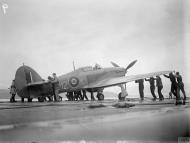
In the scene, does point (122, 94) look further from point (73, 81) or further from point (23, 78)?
point (23, 78)

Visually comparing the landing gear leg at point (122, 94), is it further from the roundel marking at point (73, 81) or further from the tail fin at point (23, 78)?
the tail fin at point (23, 78)

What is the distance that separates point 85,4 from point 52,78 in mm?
7199

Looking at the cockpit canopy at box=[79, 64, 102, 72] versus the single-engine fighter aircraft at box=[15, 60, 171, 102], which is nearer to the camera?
the single-engine fighter aircraft at box=[15, 60, 171, 102]

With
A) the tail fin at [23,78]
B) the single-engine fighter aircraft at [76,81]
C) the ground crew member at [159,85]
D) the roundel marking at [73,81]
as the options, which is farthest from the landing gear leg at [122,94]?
the tail fin at [23,78]

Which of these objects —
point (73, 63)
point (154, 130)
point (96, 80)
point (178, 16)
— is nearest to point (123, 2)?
→ point (178, 16)

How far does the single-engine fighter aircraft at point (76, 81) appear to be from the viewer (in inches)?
676

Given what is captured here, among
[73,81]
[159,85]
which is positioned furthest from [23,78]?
[159,85]

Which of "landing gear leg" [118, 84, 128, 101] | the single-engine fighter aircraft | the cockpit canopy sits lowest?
"landing gear leg" [118, 84, 128, 101]

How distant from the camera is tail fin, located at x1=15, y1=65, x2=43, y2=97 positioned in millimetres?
17250

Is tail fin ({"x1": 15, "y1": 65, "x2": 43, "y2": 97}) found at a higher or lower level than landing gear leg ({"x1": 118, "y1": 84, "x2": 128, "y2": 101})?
higher

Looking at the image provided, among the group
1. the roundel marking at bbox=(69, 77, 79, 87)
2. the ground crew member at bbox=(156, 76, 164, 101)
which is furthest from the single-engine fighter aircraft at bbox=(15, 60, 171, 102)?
the ground crew member at bbox=(156, 76, 164, 101)

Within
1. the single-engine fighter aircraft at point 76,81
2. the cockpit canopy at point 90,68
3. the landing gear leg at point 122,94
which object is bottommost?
the landing gear leg at point 122,94

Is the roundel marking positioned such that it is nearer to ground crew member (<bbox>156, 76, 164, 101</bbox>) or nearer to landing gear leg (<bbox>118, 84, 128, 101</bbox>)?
landing gear leg (<bbox>118, 84, 128, 101</bbox>)

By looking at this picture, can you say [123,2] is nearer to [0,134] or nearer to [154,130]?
[154,130]
